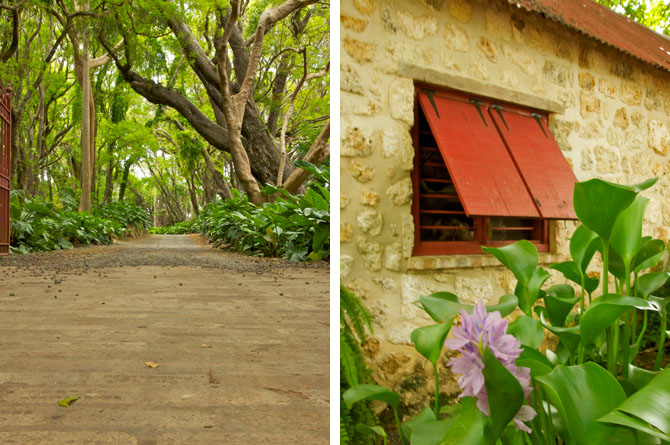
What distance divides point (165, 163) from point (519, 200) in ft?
64.4

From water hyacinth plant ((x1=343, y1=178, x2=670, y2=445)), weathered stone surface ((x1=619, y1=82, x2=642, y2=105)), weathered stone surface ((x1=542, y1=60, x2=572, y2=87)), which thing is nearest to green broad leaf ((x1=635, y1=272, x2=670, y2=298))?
water hyacinth plant ((x1=343, y1=178, x2=670, y2=445))

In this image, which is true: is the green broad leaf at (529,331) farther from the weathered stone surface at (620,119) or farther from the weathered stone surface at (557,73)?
the weathered stone surface at (620,119)

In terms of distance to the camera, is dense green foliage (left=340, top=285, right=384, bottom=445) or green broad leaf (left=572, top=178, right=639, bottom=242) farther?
dense green foliage (left=340, top=285, right=384, bottom=445)

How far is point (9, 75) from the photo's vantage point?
27.9 feet

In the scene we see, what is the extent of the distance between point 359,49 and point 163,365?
1616 millimetres

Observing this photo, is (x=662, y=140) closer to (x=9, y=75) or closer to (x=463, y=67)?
(x=463, y=67)

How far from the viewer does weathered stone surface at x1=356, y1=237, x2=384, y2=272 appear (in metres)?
2.54

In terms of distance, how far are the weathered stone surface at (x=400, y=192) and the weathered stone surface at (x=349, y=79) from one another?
49 centimetres

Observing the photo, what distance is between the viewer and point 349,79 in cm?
247

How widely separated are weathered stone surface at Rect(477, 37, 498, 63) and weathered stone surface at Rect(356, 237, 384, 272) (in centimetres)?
132

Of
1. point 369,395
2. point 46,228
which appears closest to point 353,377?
point 369,395

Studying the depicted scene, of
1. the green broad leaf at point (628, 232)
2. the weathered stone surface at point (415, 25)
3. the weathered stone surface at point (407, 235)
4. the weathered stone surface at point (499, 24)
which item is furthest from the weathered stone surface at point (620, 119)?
the green broad leaf at point (628, 232)

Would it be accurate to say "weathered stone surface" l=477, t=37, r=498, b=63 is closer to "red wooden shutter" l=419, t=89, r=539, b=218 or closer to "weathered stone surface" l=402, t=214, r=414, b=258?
"red wooden shutter" l=419, t=89, r=539, b=218

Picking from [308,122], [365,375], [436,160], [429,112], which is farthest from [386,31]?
[308,122]
